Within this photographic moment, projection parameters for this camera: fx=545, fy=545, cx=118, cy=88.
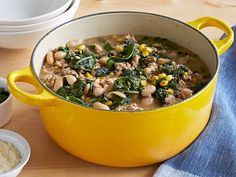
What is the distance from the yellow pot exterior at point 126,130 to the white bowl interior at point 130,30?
22cm

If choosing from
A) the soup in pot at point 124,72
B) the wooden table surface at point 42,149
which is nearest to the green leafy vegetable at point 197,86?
the soup in pot at point 124,72

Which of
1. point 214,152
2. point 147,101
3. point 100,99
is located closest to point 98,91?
point 100,99

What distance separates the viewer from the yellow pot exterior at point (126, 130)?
1.21m

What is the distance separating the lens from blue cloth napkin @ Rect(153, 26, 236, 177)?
1327mm

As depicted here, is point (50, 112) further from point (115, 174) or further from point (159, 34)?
point (159, 34)

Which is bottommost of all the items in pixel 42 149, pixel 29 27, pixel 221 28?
pixel 42 149

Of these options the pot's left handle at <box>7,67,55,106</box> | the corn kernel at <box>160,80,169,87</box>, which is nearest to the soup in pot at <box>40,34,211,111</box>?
the corn kernel at <box>160,80,169,87</box>

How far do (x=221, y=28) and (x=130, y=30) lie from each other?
0.28m

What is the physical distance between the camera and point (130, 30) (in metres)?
1.67

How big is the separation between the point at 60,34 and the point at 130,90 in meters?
0.31

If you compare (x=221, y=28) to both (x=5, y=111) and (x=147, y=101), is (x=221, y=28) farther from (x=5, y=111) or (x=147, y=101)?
(x=5, y=111)

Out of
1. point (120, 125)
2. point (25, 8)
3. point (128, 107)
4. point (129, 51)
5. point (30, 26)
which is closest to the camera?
point (120, 125)

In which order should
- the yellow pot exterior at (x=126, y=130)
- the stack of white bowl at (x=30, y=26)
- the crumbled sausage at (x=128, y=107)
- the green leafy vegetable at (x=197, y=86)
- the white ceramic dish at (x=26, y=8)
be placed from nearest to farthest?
the yellow pot exterior at (x=126, y=130)
the crumbled sausage at (x=128, y=107)
the green leafy vegetable at (x=197, y=86)
the stack of white bowl at (x=30, y=26)
the white ceramic dish at (x=26, y=8)

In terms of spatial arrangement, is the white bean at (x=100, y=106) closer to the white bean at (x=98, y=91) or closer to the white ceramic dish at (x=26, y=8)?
the white bean at (x=98, y=91)
